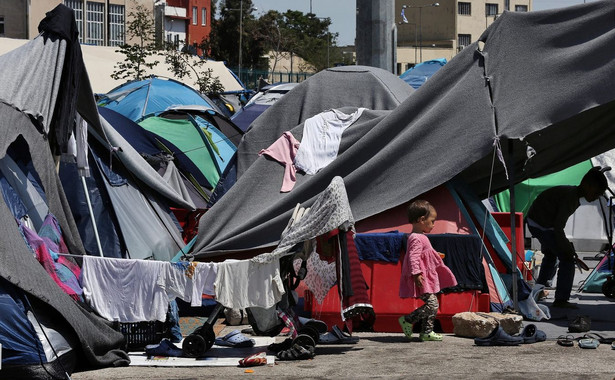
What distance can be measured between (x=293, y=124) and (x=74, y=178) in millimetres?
2697

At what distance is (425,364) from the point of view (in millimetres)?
8523

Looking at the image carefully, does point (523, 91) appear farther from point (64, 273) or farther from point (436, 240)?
Result: point (64, 273)

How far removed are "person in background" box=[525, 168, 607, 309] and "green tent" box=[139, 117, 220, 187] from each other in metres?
5.74

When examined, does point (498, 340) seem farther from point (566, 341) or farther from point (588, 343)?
point (588, 343)

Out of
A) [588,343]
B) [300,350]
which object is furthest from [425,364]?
[588,343]

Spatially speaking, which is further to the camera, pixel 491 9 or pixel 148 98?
pixel 491 9

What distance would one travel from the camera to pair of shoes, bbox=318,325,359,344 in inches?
379

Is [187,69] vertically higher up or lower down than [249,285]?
higher up

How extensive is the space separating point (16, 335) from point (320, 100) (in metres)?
6.35

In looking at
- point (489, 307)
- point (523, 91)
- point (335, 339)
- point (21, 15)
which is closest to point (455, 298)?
point (489, 307)

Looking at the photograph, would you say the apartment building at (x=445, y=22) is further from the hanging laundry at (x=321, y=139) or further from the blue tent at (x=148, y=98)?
the hanging laundry at (x=321, y=139)

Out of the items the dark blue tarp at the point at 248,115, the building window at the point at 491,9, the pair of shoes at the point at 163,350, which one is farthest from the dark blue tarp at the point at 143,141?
the building window at the point at 491,9

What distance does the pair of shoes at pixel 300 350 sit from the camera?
28.8 ft

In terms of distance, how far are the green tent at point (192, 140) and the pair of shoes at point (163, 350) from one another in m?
7.55
